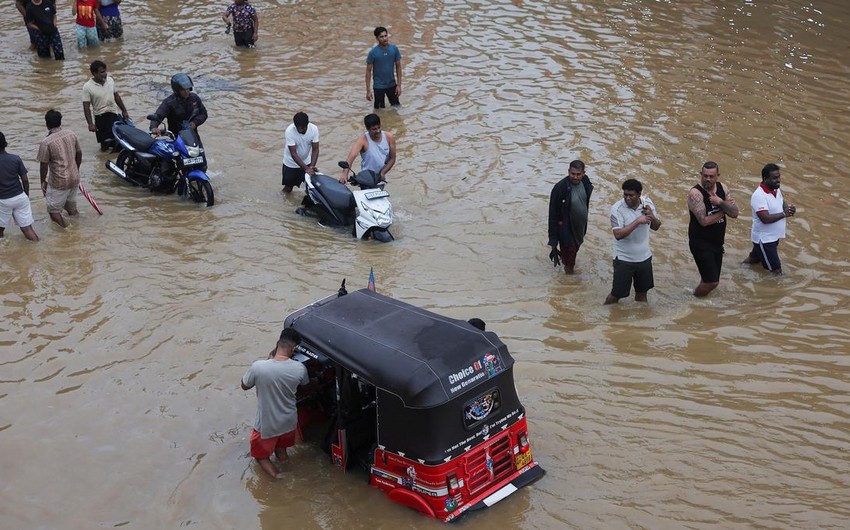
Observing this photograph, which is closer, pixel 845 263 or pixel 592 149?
pixel 845 263

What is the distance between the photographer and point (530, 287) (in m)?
10.4

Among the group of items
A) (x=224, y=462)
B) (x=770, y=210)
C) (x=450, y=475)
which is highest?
(x=770, y=210)

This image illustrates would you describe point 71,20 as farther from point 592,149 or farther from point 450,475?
point 450,475

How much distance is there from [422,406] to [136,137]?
7936 millimetres

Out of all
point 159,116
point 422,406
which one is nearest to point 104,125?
point 159,116

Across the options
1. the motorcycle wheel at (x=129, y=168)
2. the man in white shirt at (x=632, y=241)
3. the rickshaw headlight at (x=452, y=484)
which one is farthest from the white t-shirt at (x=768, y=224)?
the motorcycle wheel at (x=129, y=168)

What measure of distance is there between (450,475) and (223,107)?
436 inches

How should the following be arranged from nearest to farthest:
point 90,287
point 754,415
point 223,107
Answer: point 754,415, point 90,287, point 223,107

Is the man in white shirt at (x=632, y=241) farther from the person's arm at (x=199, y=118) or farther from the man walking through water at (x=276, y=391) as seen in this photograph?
the person's arm at (x=199, y=118)

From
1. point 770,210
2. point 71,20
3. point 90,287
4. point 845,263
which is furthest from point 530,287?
point 71,20

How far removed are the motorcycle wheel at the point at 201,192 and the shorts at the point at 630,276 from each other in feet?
18.5

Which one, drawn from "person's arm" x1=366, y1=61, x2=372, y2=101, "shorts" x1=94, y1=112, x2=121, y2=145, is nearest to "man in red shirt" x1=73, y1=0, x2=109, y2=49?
"shorts" x1=94, y1=112, x2=121, y2=145

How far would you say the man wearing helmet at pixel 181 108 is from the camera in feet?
41.2

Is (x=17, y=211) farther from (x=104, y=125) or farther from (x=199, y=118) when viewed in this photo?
(x=104, y=125)
